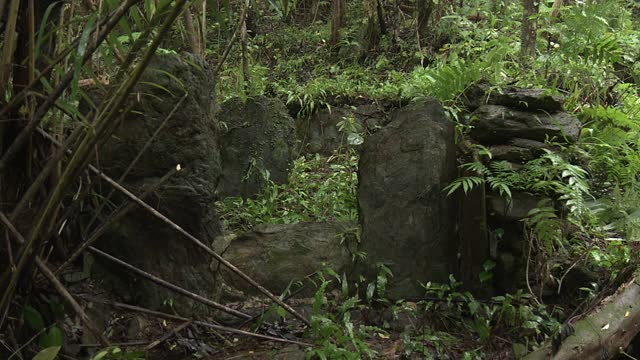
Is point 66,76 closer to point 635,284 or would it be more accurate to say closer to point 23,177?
point 23,177

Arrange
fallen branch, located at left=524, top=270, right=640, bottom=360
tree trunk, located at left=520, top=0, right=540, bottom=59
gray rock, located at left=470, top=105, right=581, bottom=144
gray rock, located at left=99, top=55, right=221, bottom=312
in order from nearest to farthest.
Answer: fallen branch, located at left=524, top=270, right=640, bottom=360, gray rock, located at left=99, top=55, right=221, bottom=312, gray rock, located at left=470, top=105, right=581, bottom=144, tree trunk, located at left=520, top=0, right=540, bottom=59

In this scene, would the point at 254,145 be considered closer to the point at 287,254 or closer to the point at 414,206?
the point at 287,254

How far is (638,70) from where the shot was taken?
6.29 metres

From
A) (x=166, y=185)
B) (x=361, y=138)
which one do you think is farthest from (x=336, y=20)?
(x=166, y=185)

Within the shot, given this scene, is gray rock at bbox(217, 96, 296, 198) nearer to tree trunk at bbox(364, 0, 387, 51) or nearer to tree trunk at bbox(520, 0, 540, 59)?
tree trunk at bbox(520, 0, 540, 59)

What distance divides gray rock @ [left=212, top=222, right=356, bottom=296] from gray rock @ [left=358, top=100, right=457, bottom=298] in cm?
22

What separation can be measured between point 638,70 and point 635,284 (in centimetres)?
401

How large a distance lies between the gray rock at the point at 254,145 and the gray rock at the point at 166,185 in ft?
5.91

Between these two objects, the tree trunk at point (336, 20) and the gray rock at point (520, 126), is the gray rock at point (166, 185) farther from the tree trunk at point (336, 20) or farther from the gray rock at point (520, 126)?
the tree trunk at point (336, 20)

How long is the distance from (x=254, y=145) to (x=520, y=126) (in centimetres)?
275

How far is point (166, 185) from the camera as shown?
11.5ft

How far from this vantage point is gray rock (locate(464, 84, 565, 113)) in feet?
12.6

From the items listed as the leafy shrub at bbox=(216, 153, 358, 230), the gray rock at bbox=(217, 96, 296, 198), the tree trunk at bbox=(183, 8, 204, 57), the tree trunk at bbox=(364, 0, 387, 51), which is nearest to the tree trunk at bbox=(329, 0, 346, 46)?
the tree trunk at bbox=(364, 0, 387, 51)

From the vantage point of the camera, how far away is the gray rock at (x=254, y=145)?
5586mm
